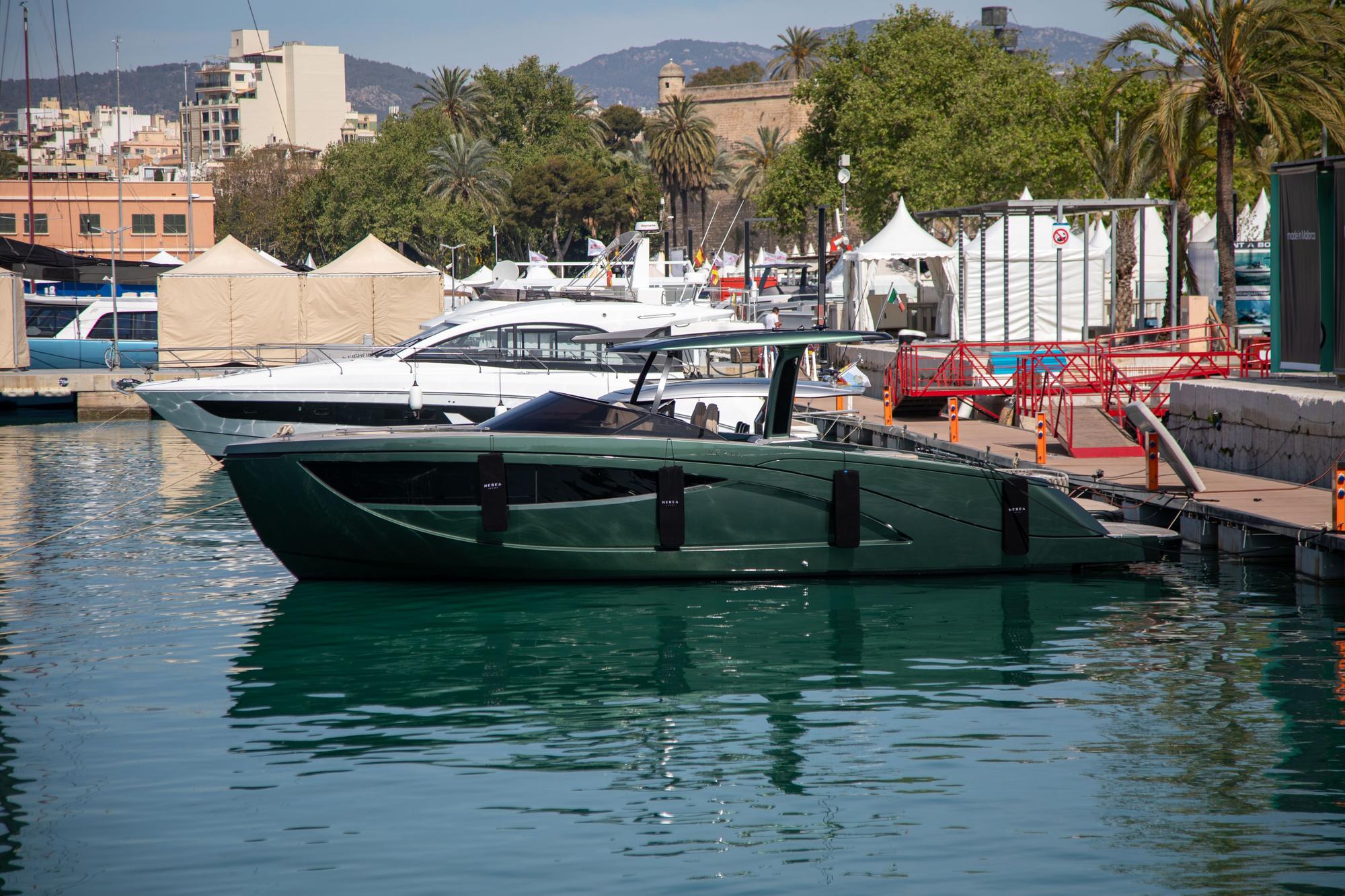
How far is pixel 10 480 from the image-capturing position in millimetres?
21656

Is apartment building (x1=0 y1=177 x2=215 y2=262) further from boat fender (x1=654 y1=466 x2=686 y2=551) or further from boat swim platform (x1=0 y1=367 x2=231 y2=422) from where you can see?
boat fender (x1=654 y1=466 x2=686 y2=551)

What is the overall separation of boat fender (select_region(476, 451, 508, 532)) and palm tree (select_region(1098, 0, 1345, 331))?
17.8 meters

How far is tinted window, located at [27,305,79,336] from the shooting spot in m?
38.2

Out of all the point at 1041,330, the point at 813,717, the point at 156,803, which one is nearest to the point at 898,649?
the point at 813,717

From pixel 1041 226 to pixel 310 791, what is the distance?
29.7m

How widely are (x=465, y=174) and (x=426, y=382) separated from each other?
65.6 metres

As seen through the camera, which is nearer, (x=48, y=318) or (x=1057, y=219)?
(x=1057, y=219)

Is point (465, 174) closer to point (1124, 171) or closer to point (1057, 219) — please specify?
point (1124, 171)

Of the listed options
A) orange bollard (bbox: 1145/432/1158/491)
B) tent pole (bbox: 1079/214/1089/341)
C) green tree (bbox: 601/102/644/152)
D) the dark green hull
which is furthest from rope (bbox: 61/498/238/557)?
green tree (bbox: 601/102/644/152)

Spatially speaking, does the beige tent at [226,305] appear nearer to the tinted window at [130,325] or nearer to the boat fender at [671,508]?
the tinted window at [130,325]

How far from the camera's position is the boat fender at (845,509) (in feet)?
39.5

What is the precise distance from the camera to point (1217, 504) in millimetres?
13891

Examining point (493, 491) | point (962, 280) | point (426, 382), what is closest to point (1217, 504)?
point (493, 491)

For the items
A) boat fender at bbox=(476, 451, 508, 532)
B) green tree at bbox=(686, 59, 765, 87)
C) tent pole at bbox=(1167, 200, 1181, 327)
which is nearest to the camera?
boat fender at bbox=(476, 451, 508, 532)
